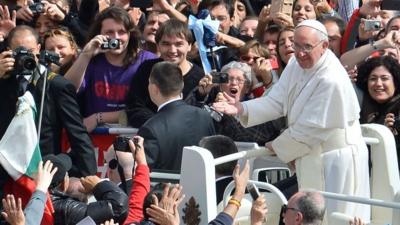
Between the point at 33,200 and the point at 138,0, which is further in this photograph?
the point at 138,0

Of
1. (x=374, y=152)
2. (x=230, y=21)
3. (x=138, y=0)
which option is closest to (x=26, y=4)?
(x=138, y=0)

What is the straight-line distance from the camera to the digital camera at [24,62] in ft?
29.7

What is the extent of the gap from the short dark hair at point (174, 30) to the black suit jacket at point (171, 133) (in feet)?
4.70

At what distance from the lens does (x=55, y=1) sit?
40.7 feet

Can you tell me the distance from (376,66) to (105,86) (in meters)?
2.29

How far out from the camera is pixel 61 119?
9.37m

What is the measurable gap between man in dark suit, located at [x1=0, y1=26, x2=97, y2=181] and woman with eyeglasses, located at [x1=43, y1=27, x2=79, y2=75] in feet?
3.81

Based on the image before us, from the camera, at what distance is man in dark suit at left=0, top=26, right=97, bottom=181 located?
923cm

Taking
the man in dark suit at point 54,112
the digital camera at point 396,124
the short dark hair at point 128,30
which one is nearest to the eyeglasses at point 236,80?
the short dark hair at point 128,30

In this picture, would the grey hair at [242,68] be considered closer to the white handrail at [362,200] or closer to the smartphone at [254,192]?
the smartphone at [254,192]

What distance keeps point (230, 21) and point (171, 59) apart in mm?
2264

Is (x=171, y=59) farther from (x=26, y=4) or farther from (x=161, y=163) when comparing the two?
(x=26, y=4)

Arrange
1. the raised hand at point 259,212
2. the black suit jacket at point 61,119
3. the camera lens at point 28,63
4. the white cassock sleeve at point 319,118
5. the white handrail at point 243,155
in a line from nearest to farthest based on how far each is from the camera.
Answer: the raised hand at point 259,212 < the white handrail at point 243,155 < the white cassock sleeve at point 319,118 < the camera lens at point 28,63 < the black suit jacket at point 61,119

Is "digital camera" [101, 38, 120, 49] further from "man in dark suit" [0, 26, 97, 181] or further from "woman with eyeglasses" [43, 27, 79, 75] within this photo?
"woman with eyeglasses" [43, 27, 79, 75]
